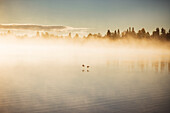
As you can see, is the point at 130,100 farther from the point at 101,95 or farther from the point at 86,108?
the point at 86,108

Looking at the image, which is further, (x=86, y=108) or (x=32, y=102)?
(x=32, y=102)

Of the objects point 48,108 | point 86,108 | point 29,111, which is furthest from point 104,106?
point 29,111

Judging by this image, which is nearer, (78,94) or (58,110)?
(58,110)

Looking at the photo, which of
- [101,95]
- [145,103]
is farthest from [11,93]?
[145,103]

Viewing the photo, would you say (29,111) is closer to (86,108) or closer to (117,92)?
(86,108)

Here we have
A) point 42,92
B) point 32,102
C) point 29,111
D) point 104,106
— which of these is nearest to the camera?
point 29,111

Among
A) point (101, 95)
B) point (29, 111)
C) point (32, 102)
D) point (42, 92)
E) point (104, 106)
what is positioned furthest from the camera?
point (42, 92)

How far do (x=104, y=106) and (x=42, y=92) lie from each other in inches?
512

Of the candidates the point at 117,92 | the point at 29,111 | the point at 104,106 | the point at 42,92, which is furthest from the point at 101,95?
the point at 29,111

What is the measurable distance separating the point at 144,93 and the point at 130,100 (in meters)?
6.17

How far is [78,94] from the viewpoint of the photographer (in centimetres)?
3659

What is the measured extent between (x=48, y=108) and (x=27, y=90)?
1279 centimetres

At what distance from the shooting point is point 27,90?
3981 centimetres

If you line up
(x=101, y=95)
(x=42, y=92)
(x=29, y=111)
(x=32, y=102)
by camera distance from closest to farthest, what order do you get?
1. (x=29, y=111)
2. (x=32, y=102)
3. (x=101, y=95)
4. (x=42, y=92)
